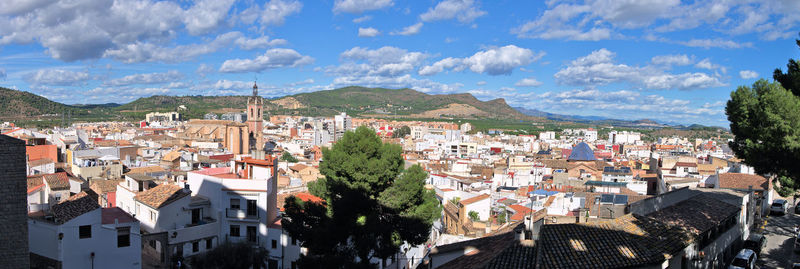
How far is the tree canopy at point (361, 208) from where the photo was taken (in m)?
12.4

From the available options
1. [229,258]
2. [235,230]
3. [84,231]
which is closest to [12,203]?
[84,231]

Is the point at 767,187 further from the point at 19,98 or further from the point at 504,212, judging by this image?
the point at 19,98

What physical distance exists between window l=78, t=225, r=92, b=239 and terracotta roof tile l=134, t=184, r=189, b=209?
8.07 feet

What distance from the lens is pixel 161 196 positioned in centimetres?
1619

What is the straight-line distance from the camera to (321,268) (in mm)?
11945

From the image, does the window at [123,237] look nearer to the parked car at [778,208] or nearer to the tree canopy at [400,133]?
the parked car at [778,208]

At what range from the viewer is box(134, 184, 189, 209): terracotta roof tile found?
15.8 metres

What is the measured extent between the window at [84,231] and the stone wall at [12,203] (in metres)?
4.05

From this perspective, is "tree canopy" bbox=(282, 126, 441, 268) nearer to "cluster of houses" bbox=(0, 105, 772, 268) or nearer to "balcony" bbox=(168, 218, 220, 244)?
"cluster of houses" bbox=(0, 105, 772, 268)

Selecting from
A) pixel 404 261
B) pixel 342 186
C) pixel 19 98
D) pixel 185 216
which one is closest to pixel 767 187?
pixel 404 261

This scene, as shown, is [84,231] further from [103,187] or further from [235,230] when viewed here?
[103,187]

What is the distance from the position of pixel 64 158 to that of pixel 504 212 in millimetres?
31161

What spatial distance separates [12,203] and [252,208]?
285 inches

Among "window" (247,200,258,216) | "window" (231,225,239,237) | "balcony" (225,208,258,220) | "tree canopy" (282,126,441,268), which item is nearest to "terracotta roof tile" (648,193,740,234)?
"tree canopy" (282,126,441,268)
